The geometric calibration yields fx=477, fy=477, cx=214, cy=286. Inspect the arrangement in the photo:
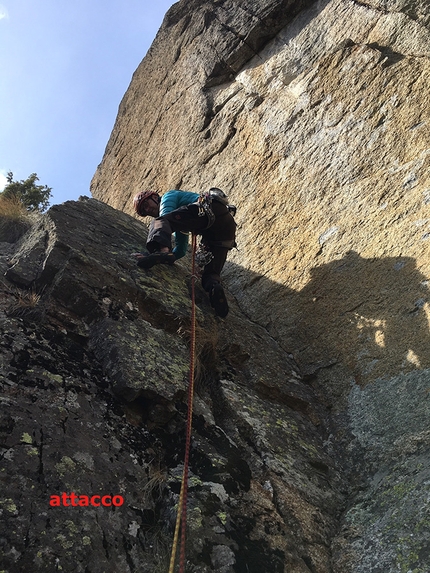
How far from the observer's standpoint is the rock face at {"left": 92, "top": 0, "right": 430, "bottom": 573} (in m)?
3.56

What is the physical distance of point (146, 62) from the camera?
433 inches

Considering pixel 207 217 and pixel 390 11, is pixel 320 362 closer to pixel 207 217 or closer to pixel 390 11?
pixel 207 217

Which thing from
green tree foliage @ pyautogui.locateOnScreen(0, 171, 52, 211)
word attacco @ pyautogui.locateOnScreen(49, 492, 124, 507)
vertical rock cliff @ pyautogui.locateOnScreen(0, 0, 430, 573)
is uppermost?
green tree foliage @ pyautogui.locateOnScreen(0, 171, 52, 211)

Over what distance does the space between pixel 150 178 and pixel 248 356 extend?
5.67 meters

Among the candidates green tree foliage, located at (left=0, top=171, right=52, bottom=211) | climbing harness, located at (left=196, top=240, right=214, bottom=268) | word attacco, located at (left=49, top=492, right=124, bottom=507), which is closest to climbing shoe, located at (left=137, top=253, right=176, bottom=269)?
climbing harness, located at (left=196, top=240, right=214, bottom=268)

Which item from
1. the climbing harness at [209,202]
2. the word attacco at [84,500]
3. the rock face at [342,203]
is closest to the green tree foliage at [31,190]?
the rock face at [342,203]

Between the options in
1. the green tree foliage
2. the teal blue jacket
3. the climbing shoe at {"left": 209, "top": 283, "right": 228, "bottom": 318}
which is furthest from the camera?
the green tree foliage

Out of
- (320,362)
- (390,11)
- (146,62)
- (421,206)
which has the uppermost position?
(146,62)

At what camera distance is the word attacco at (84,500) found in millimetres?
2547

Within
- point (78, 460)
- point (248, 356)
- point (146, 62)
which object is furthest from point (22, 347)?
point (146, 62)

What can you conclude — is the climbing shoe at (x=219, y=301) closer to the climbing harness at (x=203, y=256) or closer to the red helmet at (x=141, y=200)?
the climbing harness at (x=203, y=256)

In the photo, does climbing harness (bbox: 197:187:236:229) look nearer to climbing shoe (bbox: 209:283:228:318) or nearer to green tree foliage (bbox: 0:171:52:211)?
climbing shoe (bbox: 209:283:228:318)

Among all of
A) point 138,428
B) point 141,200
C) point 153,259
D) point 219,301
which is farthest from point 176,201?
point 138,428

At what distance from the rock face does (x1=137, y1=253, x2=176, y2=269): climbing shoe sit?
121 centimetres
